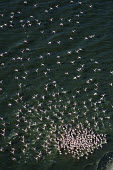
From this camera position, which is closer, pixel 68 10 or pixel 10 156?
pixel 10 156

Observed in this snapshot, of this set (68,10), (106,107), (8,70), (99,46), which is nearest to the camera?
(106,107)

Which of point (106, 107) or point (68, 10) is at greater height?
point (68, 10)

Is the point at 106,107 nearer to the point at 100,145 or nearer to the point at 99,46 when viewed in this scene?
the point at 100,145

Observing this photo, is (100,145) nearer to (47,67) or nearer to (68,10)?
(47,67)

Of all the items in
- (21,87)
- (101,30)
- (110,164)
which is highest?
(101,30)

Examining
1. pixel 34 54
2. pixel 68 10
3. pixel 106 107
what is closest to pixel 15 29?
pixel 34 54

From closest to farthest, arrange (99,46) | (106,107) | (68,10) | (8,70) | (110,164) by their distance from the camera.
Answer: (110,164) → (106,107) → (8,70) → (99,46) → (68,10)
